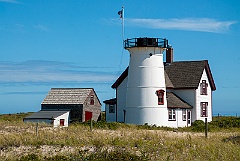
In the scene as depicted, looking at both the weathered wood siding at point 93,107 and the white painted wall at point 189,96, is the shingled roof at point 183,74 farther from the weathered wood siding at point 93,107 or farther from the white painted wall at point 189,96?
the weathered wood siding at point 93,107

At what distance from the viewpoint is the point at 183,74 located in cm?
4412

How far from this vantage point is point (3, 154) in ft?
60.1

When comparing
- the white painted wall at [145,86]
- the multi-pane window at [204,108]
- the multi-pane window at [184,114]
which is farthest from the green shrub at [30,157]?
the multi-pane window at [204,108]

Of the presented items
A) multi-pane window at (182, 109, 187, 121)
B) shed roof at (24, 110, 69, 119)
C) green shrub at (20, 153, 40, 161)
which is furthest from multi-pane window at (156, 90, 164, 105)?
green shrub at (20, 153, 40, 161)

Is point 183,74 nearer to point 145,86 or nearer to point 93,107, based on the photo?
point 145,86

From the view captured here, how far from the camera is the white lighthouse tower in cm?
3828

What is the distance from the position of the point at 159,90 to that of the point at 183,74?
20.5 ft

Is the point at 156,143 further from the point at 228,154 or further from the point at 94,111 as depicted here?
the point at 94,111

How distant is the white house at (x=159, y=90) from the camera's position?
38.3 meters

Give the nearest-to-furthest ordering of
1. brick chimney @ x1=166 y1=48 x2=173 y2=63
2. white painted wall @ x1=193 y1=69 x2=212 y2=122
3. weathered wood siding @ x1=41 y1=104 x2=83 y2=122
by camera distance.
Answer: white painted wall @ x1=193 y1=69 x2=212 y2=122, weathered wood siding @ x1=41 y1=104 x2=83 y2=122, brick chimney @ x1=166 y1=48 x2=173 y2=63

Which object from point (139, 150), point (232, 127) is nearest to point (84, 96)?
point (232, 127)

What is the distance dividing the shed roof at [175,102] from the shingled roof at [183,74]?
85 cm

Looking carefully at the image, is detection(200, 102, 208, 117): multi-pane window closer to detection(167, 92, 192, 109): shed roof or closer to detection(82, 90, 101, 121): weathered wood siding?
detection(167, 92, 192, 109): shed roof

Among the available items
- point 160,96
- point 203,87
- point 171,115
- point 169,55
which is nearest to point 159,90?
point 160,96
